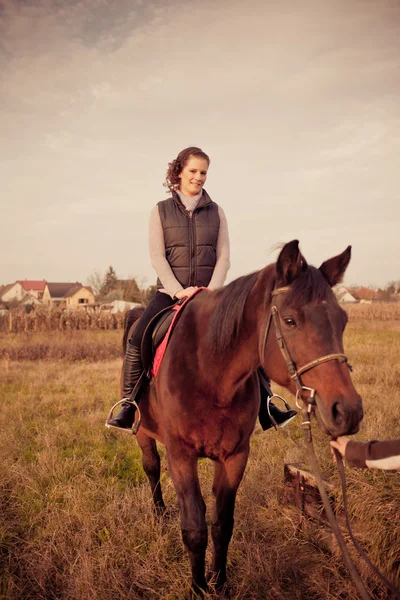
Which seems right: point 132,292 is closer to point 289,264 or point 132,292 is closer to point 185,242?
point 185,242

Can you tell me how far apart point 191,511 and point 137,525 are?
4.10 feet

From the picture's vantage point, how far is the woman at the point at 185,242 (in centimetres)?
382

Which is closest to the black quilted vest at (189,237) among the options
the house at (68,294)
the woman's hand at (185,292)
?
the woman's hand at (185,292)

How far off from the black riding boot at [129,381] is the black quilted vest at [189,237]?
2.72 feet

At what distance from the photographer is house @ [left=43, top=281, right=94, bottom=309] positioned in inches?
3617

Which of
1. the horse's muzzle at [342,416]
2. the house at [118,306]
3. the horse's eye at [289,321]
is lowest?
the house at [118,306]

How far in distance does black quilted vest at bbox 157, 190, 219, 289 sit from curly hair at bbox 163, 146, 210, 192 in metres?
0.21

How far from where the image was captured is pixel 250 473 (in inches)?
197

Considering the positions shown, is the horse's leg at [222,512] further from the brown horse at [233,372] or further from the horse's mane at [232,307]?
the horse's mane at [232,307]

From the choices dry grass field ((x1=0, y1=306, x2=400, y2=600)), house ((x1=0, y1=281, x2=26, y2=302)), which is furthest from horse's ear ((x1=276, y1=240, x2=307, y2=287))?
house ((x1=0, y1=281, x2=26, y2=302))

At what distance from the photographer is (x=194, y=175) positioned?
12.6ft

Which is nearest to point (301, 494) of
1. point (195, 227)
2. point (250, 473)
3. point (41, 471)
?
Result: point (250, 473)

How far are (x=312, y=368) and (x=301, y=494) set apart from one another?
2.53 metres

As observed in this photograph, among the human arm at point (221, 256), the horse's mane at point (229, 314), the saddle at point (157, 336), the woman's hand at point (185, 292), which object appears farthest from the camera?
the human arm at point (221, 256)
